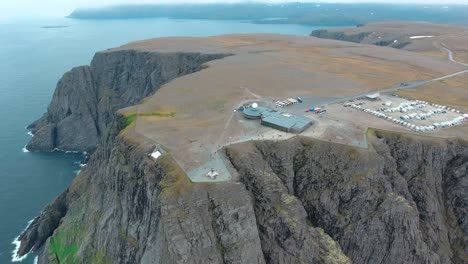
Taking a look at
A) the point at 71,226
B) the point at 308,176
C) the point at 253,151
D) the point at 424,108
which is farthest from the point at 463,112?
the point at 71,226

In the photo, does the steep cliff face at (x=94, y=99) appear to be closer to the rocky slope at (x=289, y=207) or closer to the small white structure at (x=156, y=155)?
the rocky slope at (x=289, y=207)

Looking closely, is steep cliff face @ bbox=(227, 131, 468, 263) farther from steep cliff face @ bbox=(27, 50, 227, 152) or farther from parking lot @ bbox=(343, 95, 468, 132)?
steep cliff face @ bbox=(27, 50, 227, 152)

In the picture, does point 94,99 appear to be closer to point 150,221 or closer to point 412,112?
point 150,221

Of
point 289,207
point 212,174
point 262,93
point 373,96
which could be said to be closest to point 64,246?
point 212,174

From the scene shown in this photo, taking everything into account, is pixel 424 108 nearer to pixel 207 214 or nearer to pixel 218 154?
pixel 218 154

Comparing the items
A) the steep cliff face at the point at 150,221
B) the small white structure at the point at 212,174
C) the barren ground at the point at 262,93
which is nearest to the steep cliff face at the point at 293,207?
the steep cliff face at the point at 150,221

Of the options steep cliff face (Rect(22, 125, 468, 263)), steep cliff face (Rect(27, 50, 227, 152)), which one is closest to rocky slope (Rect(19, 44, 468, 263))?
steep cliff face (Rect(22, 125, 468, 263))
